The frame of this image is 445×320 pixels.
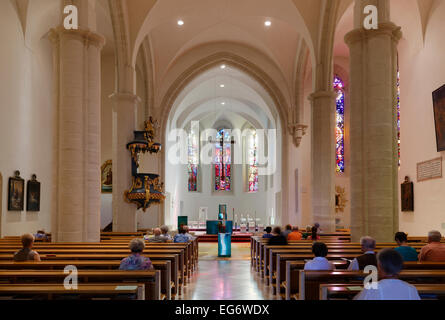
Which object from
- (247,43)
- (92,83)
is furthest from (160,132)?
(92,83)

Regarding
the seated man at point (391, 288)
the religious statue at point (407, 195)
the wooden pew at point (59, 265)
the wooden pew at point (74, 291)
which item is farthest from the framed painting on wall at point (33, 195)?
the seated man at point (391, 288)

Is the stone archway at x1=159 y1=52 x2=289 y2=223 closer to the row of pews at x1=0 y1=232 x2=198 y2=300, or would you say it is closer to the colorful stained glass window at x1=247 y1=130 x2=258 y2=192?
the colorful stained glass window at x1=247 y1=130 x2=258 y2=192

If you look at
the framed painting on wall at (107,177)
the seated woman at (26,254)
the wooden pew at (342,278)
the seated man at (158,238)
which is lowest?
the seated man at (158,238)

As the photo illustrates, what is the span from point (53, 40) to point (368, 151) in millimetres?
6691

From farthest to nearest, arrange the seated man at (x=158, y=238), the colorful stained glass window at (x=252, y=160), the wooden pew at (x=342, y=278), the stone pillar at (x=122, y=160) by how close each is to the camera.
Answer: the colorful stained glass window at (x=252, y=160) < the stone pillar at (x=122, y=160) < the seated man at (x=158, y=238) < the wooden pew at (x=342, y=278)

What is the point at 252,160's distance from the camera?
103ft

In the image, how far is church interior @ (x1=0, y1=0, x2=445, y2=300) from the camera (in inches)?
241

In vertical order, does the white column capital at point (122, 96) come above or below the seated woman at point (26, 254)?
above

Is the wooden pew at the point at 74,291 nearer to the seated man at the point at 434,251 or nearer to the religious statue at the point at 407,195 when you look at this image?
the seated man at the point at 434,251

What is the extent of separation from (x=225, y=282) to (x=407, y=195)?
8993mm

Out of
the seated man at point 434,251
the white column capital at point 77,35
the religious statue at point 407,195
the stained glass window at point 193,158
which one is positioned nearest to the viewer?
the seated man at point 434,251

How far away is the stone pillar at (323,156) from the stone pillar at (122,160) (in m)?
5.68

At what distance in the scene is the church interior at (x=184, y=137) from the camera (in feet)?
20.1

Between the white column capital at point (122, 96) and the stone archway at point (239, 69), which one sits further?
the stone archway at point (239, 69)
